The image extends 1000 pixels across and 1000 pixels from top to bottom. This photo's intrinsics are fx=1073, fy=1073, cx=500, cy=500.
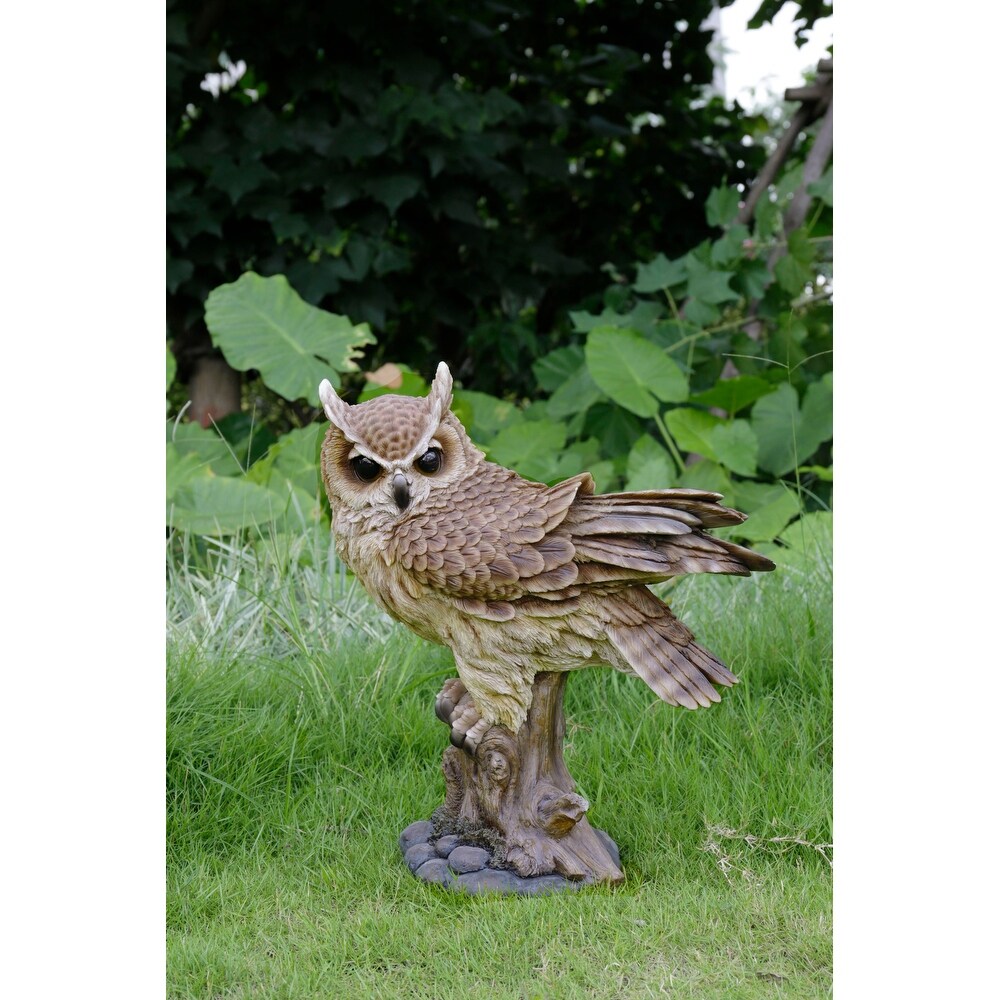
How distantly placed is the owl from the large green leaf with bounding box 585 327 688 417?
A: 6.04 ft

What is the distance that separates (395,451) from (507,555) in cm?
25

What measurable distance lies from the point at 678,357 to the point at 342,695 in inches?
87.6

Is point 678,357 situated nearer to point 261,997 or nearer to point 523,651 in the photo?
point 523,651

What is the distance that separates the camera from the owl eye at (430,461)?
5.70 feet

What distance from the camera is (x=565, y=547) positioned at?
65.5 inches

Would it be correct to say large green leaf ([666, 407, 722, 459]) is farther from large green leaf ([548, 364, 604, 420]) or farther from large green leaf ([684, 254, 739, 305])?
large green leaf ([684, 254, 739, 305])

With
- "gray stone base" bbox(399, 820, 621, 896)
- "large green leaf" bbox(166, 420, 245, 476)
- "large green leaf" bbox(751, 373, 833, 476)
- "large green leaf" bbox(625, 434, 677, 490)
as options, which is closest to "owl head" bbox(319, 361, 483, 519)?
"gray stone base" bbox(399, 820, 621, 896)

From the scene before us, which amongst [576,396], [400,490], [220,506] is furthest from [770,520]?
[400,490]

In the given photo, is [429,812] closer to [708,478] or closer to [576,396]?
[708,478]

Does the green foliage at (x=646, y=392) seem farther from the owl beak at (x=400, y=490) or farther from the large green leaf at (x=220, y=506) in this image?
the owl beak at (x=400, y=490)

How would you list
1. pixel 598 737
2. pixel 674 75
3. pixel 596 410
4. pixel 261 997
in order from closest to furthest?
pixel 261 997
pixel 598 737
pixel 596 410
pixel 674 75

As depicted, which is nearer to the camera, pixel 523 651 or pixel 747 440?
pixel 523 651

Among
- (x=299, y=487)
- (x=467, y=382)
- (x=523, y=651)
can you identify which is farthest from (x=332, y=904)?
(x=467, y=382)

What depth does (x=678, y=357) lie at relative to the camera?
403cm
